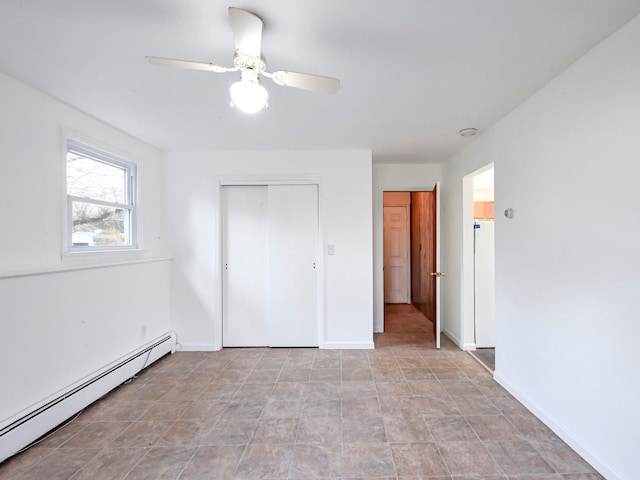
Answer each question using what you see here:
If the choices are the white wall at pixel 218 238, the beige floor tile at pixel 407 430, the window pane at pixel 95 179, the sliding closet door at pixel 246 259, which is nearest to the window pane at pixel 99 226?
the window pane at pixel 95 179

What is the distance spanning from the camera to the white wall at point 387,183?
403 cm

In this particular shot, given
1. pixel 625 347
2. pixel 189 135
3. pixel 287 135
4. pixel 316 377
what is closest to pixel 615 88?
pixel 625 347

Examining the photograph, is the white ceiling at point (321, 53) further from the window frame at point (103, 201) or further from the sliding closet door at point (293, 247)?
the sliding closet door at point (293, 247)

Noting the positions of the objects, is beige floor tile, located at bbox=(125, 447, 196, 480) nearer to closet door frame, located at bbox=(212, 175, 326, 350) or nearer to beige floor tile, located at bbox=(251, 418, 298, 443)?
beige floor tile, located at bbox=(251, 418, 298, 443)

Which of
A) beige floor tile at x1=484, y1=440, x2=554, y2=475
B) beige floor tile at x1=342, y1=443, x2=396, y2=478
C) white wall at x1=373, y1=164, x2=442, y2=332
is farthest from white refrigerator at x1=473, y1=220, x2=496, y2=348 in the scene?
beige floor tile at x1=342, y1=443, x2=396, y2=478

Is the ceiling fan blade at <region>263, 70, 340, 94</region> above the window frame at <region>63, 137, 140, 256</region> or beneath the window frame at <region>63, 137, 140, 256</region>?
above

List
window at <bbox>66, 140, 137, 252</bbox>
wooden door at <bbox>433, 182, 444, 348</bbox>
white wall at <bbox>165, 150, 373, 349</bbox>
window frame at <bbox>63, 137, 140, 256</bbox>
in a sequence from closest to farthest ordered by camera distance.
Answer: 1. window frame at <bbox>63, 137, 140, 256</bbox>
2. window at <bbox>66, 140, 137, 252</bbox>
3. wooden door at <bbox>433, 182, 444, 348</bbox>
4. white wall at <bbox>165, 150, 373, 349</bbox>

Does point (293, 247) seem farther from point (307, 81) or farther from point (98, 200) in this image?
point (307, 81)

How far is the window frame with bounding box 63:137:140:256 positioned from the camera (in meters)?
2.21

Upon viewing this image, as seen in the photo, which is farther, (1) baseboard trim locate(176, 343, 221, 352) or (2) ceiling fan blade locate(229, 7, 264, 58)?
(1) baseboard trim locate(176, 343, 221, 352)

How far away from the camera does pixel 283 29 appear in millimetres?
1417

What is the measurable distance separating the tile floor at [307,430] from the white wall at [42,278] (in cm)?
42

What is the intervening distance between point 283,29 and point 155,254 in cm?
280

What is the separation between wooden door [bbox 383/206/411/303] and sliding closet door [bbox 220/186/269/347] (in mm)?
3145
